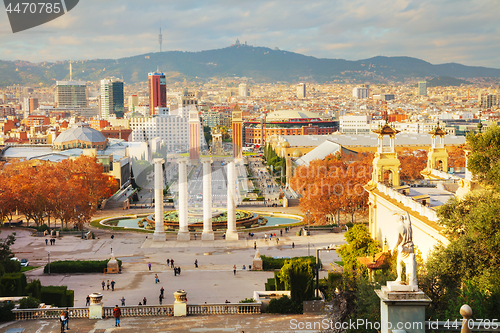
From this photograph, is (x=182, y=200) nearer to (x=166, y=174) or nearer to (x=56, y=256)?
(x=56, y=256)

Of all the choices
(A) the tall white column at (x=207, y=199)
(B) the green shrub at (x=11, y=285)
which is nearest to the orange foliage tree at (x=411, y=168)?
(A) the tall white column at (x=207, y=199)

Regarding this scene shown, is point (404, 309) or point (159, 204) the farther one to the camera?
point (159, 204)

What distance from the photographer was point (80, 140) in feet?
300

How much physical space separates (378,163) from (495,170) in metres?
12.2

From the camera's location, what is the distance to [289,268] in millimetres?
22391

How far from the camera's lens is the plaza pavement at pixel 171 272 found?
18891mm

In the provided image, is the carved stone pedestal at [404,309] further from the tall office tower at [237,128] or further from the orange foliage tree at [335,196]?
the tall office tower at [237,128]

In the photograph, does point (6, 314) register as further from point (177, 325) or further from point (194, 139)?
point (194, 139)

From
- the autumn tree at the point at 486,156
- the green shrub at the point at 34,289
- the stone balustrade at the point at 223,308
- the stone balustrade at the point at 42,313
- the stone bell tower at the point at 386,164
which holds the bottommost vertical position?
the green shrub at the point at 34,289

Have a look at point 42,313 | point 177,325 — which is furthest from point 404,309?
point 42,313

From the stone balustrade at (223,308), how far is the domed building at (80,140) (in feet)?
245

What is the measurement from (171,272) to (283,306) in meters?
13.1

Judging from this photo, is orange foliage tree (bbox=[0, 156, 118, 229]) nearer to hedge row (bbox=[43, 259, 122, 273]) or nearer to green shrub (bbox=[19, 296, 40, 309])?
hedge row (bbox=[43, 259, 122, 273])

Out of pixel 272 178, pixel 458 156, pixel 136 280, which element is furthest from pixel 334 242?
pixel 272 178
